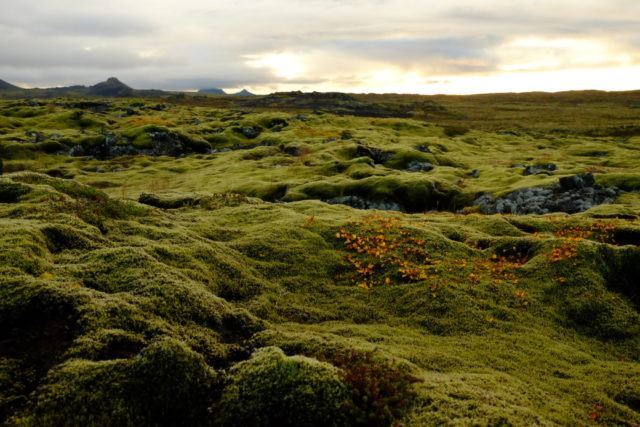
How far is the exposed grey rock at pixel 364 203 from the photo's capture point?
176ft

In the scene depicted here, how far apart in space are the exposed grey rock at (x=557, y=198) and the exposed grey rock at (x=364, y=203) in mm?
10131

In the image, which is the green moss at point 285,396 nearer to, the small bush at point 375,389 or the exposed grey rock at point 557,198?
the small bush at point 375,389

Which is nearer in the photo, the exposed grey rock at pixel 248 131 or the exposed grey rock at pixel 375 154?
the exposed grey rock at pixel 375 154

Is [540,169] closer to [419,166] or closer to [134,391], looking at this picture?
[419,166]

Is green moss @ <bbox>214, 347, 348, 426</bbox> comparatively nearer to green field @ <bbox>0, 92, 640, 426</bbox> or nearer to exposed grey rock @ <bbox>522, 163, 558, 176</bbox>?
green field @ <bbox>0, 92, 640, 426</bbox>

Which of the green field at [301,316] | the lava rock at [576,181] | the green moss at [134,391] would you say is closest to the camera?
the green moss at [134,391]

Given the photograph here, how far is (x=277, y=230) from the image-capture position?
26.3 m

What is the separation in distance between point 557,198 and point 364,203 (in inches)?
Answer: 829

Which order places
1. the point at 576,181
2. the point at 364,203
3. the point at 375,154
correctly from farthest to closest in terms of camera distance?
1. the point at 375,154
2. the point at 364,203
3. the point at 576,181

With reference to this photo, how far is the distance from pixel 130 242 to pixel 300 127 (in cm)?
11302

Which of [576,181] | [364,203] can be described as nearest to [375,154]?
[364,203]

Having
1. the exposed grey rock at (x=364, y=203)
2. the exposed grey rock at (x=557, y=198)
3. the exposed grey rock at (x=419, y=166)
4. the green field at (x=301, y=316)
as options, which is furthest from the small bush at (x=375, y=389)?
the exposed grey rock at (x=419, y=166)

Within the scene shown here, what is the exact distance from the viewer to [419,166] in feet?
260

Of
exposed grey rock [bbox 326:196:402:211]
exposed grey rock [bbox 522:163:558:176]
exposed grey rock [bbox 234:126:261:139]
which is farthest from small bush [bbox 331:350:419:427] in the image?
exposed grey rock [bbox 234:126:261:139]
